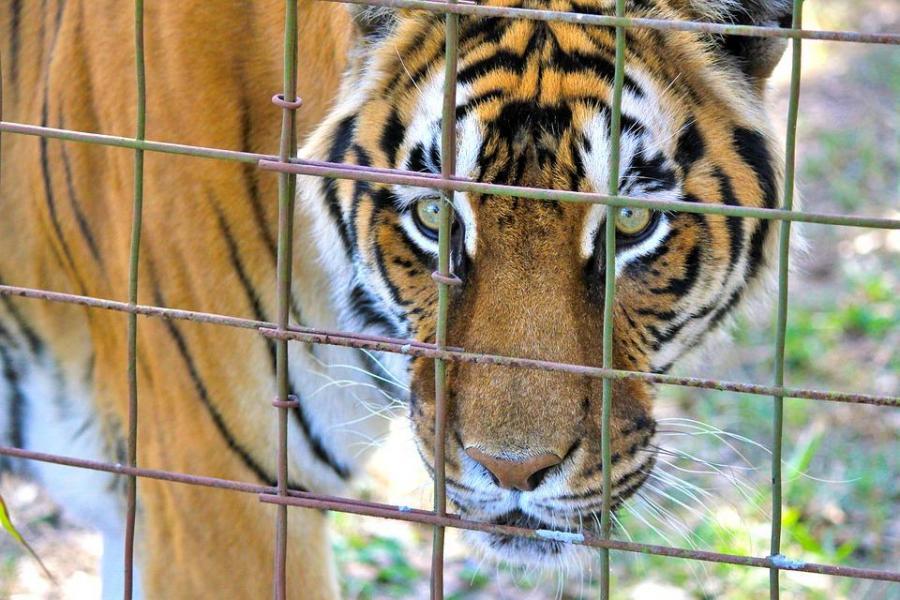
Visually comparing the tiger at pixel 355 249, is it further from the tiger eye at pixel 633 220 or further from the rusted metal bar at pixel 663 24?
the rusted metal bar at pixel 663 24

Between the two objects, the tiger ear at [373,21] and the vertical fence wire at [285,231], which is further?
the tiger ear at [373,21]

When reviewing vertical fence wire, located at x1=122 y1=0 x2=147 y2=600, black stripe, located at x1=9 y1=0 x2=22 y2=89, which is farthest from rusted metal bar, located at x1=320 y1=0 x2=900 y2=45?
black stripe, located at x1=9 y1=0 x2=22 y2=89

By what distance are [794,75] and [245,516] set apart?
123 cm

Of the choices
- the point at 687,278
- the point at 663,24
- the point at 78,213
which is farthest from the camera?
the point at 78,213

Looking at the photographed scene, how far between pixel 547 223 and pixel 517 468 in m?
0.32

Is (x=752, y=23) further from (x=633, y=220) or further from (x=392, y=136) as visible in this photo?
(x=392, y=136)

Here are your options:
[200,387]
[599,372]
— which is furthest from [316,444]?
[599,372]

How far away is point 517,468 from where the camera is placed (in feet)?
4.74

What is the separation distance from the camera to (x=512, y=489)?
1486 millimetres

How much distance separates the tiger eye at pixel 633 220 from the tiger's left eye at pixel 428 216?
0.26 metres

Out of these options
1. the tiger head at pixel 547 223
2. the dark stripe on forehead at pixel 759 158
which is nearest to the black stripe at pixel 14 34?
the tiger head at pixel 547 223

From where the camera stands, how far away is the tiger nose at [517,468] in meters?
1.45

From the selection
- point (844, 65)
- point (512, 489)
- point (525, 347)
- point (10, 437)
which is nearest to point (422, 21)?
point (525, 347)

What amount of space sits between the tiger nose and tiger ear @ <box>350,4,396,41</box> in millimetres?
668
